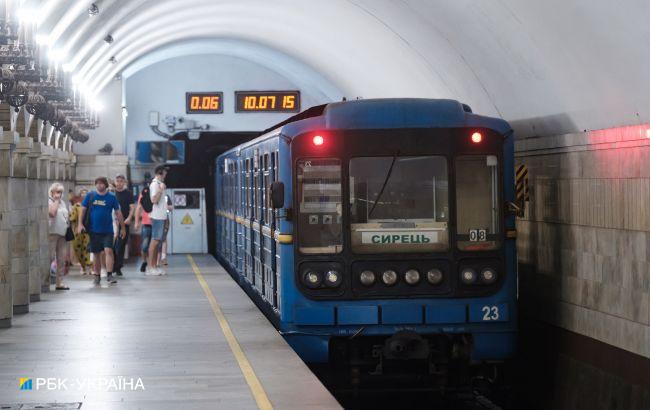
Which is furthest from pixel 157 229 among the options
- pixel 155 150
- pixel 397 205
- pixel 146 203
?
pixel 397 205

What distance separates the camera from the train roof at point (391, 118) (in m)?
12.9

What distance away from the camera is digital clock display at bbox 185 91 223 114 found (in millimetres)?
33969

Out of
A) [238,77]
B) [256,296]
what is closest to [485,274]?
[256,296]

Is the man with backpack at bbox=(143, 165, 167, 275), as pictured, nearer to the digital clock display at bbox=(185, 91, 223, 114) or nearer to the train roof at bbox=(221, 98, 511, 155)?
the digital clock display at bbox=(185, 91, 223, 114)

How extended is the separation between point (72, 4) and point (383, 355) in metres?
8.43

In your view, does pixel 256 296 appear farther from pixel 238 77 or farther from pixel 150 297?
pixel 238 77

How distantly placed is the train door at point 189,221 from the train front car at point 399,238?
21784 millimetres

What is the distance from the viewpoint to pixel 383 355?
41.0 ft

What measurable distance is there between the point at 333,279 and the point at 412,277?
0.79 meters

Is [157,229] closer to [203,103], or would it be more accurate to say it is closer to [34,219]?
[34,219]

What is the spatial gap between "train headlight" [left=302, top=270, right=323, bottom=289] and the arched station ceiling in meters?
3.48

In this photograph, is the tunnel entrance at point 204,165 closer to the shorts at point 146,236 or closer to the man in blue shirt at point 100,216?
the shorts at point 146,236

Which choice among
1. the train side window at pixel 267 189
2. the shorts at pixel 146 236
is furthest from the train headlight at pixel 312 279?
the shorts at pixel 146 236

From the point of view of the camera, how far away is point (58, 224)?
20906mm
